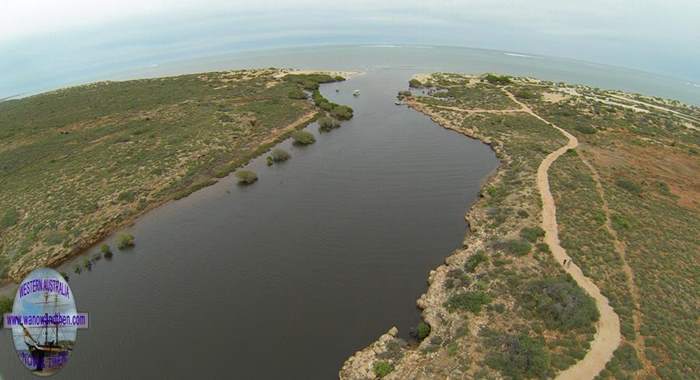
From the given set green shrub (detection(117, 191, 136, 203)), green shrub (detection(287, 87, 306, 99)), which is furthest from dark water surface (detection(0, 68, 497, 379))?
green shrub (detection(287, 87, 306, 99))

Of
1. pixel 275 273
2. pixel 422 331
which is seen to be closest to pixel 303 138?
pixel 275 273

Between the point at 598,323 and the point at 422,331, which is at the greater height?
the point at 598,323

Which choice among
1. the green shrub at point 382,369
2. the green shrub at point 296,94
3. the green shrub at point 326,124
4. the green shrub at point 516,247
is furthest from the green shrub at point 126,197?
the green shrub at point 296,94

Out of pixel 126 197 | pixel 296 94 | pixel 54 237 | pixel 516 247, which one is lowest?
pixel 54 237

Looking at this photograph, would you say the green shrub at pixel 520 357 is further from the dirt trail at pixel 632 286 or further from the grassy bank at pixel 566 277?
the dirt trail at pixel 632 286

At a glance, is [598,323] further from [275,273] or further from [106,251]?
[106,251]

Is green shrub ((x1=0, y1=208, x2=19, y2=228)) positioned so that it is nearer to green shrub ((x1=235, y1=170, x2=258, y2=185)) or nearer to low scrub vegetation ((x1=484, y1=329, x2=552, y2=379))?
green shrub ((x1=235, y1=170, x2=258, y2=185))
